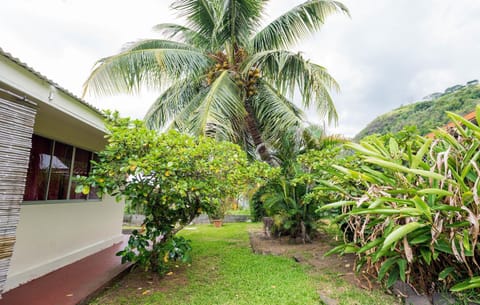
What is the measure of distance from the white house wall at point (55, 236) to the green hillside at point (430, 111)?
14064 mm

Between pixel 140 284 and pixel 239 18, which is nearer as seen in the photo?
pixel 140 284

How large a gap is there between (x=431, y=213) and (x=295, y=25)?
6.34m

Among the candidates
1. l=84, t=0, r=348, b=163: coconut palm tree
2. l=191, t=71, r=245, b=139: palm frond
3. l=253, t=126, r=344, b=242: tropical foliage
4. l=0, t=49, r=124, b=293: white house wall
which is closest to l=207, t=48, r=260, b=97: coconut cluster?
l=84, t=0, r=348, b=163: coconut palm tree

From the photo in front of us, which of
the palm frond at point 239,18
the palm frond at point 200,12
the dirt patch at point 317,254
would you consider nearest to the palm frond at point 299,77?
the palm frond at point 239,18

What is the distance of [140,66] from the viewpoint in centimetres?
647

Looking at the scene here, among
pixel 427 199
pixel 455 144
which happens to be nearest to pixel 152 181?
pixel 427 199

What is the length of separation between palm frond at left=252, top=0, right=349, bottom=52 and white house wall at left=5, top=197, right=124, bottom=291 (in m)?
6.21

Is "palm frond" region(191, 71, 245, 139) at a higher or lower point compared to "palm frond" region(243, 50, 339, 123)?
lower

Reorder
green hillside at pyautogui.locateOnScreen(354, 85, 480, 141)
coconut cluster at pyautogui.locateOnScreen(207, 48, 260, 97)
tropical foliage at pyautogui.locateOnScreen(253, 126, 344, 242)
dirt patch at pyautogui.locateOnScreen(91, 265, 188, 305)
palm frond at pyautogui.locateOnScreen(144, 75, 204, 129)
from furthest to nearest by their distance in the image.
Answer: green hillside at pyautogui.locateOnScreen(354, 85, 480, 141) → palm frond at pyautogui.locateOnScreen(144, 75, 204, 129) → coconut cluster at pyautogui.locateOnScreen(207, 48, 260, 97) → tropical foliage at pyautogui.locateOnScreen(253, 126, 344, 242) → dirt patch at pyautogui.locateOnScreen(91, 265, 188, 305)

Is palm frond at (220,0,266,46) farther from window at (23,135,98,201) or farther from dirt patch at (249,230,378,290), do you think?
dirt patch at (249,230,378,290)

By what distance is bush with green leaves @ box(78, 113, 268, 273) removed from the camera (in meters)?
3.30

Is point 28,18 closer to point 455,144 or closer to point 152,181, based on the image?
point 152,181


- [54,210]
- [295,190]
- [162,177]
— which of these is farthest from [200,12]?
[54,210]

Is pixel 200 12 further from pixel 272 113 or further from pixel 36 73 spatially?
pixel 36 73
